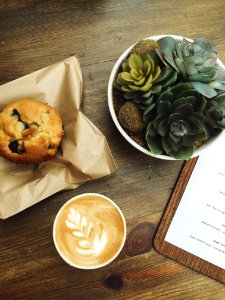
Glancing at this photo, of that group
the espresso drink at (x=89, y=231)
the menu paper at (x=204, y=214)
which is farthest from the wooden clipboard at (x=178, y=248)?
the espresso drink at (x=89, y=231)

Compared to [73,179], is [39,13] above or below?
above

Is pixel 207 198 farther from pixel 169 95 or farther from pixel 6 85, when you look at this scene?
pixel 6 85

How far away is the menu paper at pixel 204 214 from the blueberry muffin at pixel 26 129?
0.34m

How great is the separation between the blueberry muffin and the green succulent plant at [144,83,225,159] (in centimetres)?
21

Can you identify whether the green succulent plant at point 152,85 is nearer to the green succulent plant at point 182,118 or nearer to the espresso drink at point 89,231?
the green succulent plant at point 182,118

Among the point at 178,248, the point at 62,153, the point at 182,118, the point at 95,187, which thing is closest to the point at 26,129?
the point at 62,153

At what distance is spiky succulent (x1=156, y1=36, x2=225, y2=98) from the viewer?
0.79 m

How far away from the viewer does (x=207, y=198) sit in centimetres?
97

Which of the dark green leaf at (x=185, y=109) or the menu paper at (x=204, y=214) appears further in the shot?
the menu paper at (x=204, y=214)

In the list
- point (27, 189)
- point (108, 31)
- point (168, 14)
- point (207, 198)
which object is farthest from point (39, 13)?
point (207, 198)

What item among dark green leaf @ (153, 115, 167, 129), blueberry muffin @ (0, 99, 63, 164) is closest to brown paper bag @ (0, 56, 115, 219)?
blueberry muffin @ (0, 99, 63, 164)

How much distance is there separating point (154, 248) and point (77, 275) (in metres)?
0.19

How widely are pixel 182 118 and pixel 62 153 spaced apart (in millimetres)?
280

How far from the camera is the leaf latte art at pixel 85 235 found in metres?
0.89
